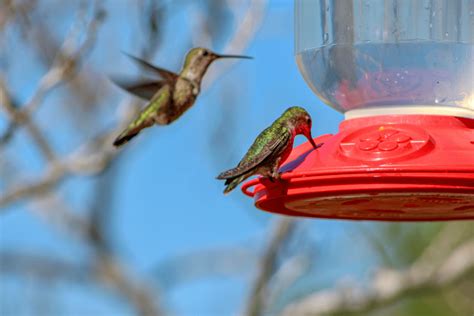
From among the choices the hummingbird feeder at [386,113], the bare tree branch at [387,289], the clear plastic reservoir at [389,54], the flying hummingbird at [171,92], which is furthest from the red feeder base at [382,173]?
the bare tree branch at [387,289]

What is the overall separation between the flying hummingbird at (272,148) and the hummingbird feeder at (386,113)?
0.05m

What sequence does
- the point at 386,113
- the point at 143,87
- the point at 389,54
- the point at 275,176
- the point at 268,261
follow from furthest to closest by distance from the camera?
1. the point at 268,261
2. the point at 143,87
3. the point at 389,54
4. the point at 386,113
5. the point at 275,176

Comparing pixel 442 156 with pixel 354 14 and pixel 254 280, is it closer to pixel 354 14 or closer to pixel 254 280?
pixel 354 14

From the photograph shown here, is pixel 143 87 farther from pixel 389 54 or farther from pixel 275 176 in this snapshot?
pixel 275 176

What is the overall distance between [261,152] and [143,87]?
1.85 meters

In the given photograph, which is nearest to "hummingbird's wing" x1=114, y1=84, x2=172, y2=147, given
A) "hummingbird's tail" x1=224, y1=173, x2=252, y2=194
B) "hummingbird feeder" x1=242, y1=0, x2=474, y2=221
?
"hummingbird feeder" x1=242, y1=0, x2=474, y2=221

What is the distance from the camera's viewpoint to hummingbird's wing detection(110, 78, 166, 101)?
6.10m

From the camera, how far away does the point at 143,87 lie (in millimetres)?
6344

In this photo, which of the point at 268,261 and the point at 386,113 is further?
the point at 268,261

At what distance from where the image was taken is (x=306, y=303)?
32.0 feet

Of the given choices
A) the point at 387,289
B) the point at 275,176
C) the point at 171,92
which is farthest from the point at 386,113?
the point at 387,289

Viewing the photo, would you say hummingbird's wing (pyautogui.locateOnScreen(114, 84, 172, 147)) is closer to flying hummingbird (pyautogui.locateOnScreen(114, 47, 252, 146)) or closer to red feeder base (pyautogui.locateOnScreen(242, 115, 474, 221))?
flying hummingbird (pyautogui.locateOnScreen(114, 47, 252, 146))

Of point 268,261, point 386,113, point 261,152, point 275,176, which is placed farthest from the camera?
point 268,261

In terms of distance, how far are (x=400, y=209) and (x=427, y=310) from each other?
7606mm
